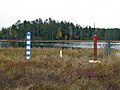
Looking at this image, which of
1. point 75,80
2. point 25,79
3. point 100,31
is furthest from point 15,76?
point 100,31

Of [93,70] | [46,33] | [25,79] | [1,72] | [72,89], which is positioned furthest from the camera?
[46,33]

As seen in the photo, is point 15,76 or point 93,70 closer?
point 15,76

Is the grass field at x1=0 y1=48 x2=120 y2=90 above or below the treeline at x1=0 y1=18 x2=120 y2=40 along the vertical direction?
below

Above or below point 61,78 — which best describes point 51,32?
above

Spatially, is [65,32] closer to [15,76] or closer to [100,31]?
[100,31]

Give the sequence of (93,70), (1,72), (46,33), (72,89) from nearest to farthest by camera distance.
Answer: (72,89), (1,72), (93,70), (46,33)

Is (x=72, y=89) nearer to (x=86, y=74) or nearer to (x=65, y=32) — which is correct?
(x=86, y=74)

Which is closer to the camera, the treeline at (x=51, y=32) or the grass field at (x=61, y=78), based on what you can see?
the grass field at (x=61, y=78)

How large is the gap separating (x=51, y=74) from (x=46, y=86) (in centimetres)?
87

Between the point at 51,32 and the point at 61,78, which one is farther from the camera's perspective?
the point at 51,32

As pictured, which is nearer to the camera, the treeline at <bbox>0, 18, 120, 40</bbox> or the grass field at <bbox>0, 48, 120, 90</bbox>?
the grass field at <bbox>0, 48, 120, 90</bbox>

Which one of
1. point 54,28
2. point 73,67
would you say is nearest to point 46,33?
point 54,28

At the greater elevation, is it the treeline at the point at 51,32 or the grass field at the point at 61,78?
the treeline at the point at 51,32

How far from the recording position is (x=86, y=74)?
5.65 metres
